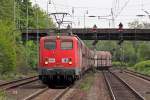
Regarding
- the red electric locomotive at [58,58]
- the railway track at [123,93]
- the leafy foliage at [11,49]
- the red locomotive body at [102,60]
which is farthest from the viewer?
the red locomotive body at [102,60]

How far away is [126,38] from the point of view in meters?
80.9

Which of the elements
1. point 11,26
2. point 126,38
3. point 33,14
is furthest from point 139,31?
point 33,14

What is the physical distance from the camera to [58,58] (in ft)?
103

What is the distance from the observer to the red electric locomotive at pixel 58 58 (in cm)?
3109

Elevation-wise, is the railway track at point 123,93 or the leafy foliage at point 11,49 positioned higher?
the leafy foliage at point 11,49

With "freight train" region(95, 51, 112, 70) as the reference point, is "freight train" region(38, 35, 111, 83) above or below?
above

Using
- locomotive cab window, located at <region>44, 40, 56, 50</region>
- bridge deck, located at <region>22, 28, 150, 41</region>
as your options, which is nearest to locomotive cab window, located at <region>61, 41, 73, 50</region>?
locomotive cab window, located at <region>44, 40, 56, 50</region>

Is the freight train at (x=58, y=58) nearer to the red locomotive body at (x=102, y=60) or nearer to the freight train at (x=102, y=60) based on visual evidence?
the freight train at (x=102, y=60)

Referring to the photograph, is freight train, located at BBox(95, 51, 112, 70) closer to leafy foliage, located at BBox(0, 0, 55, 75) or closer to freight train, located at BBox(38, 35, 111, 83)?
leafy foliage, located at BBox(0, 0, 55, 75)

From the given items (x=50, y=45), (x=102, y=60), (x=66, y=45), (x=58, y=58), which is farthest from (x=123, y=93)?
(x=102, y=60)

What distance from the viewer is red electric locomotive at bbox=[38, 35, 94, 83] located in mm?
31094

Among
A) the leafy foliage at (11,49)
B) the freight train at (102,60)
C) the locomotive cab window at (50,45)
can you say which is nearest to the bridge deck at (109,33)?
the freight train at (102,60)

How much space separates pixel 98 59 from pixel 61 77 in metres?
49.7

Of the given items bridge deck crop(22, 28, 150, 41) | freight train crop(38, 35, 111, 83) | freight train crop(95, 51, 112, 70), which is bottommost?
freight train crop(95, 51, 112, 70)
